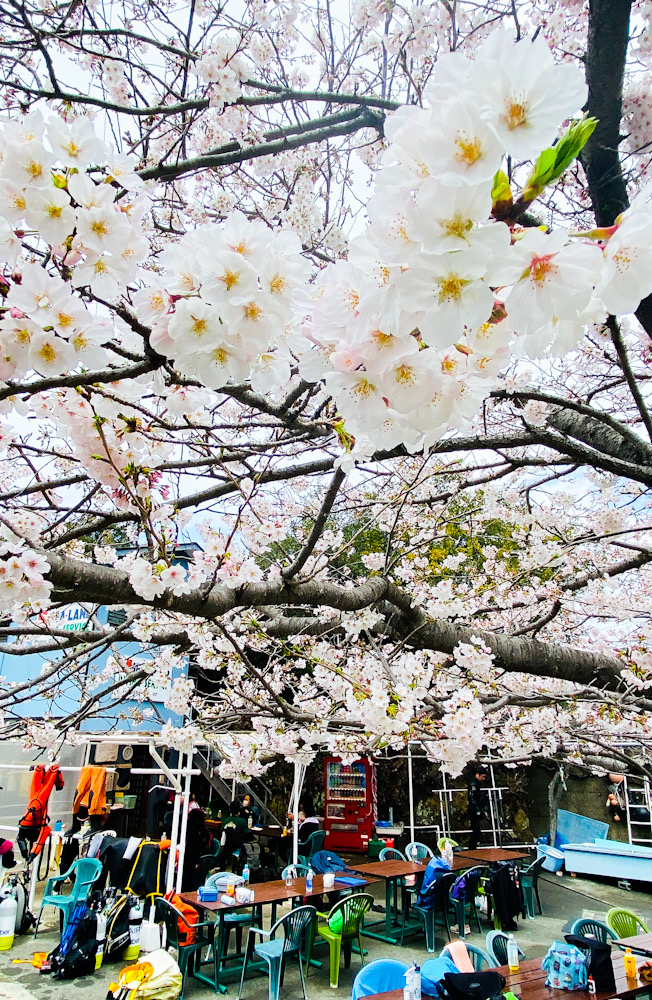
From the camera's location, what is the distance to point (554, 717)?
17.4ft

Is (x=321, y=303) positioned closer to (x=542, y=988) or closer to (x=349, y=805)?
(x=542, y=988)

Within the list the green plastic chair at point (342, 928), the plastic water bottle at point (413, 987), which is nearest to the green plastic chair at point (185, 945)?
the green plastic chair at point (342, 928)

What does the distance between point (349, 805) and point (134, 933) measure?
218 inches

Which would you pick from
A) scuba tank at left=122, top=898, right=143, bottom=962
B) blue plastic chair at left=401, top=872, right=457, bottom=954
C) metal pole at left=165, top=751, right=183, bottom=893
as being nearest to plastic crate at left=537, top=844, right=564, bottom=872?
blue plastic chair at left=401, top=872, right=457, bottom=954

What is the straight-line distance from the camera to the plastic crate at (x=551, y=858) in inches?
358

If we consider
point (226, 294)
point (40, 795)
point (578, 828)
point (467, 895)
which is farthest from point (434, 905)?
point (226, 294)

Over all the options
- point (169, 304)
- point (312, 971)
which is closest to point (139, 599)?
point (169, 304)

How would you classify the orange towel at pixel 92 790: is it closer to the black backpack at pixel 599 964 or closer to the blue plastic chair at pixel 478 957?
the blue plastic chair at pixel 478 957

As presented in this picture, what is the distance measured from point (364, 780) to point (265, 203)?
405 inches

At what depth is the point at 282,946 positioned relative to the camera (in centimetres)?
502

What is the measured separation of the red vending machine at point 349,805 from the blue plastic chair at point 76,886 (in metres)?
4.81

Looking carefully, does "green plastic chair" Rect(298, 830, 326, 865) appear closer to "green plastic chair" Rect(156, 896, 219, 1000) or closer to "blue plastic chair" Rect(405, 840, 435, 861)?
"blue plastic chair" Rect(405, 840, 435, 861)

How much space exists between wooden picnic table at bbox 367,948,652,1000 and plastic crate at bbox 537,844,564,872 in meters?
5.41

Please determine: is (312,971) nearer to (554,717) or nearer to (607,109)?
(554,717)
